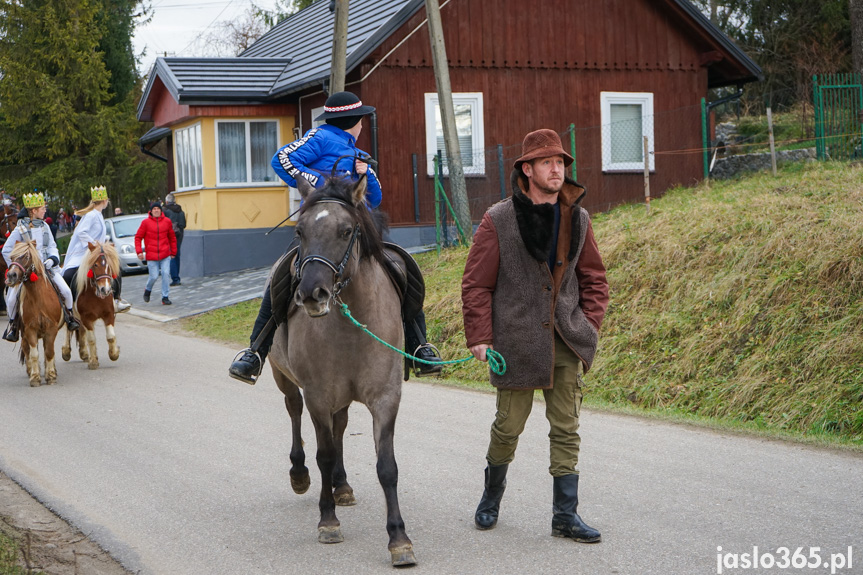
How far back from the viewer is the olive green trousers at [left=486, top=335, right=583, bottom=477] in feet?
17.6

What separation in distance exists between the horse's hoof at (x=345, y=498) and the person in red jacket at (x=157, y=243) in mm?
14301

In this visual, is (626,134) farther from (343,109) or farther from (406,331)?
(406,331)

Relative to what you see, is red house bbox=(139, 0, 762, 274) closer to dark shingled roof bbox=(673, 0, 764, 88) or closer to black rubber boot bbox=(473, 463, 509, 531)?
dark shingled roof bbox=(673, 0, 764, 88)

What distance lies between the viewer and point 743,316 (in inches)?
387

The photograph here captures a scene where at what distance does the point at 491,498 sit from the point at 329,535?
3.14 ft

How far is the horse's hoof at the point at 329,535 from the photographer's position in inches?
215

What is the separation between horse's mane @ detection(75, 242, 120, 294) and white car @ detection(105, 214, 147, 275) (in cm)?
1437

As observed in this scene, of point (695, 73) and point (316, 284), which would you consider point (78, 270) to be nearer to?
point (316, 284)

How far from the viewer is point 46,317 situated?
1176 cm

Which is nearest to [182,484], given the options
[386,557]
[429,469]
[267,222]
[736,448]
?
[429,469]

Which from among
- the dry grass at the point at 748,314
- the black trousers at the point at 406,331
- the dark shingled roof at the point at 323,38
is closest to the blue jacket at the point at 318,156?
the black trousers at the point at 406,331

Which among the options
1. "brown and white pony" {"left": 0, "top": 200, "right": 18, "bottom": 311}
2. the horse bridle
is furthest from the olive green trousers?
"brown and white pony" {"left": 0, "top": 200, "right": 18, "bottom": 311}

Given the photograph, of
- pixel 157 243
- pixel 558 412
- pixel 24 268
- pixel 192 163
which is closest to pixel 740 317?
pixel 558 412

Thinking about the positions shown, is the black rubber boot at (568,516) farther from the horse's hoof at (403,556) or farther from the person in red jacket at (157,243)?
the person in red jacket at (157,243)
